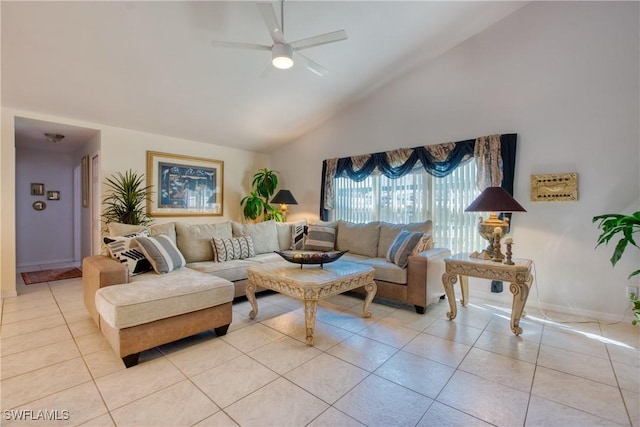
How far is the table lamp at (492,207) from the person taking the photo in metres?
2.77

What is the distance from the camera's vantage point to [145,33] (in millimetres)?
2766

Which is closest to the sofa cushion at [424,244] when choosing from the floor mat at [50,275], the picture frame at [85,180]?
the floor mat at [50,275]

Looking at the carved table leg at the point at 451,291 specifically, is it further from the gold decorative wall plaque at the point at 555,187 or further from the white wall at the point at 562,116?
the gold decorative wall plaque at the point at 555,187

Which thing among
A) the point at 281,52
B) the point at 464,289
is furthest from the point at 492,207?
the point at 281,52

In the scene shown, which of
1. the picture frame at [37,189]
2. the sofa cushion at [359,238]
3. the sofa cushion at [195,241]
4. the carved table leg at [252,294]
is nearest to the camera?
the carved table leg at [252,294]

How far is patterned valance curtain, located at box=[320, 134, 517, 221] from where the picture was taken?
3.42m

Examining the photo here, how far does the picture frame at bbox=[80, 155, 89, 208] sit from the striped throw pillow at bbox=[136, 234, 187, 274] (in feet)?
10.5

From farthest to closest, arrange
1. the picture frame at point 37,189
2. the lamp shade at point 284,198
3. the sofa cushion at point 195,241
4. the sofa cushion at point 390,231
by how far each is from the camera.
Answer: the picture frame at point 37,189, the lamp shade at point 284,198, the sofa cushion at point 390,231, the sofa cushion at point 195,241

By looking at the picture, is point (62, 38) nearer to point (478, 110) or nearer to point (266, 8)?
point (266, 8)

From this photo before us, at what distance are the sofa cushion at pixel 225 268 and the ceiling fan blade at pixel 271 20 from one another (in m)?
2.39

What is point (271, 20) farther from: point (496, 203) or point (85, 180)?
point (85, 180)

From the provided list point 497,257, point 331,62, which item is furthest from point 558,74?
point 331,62

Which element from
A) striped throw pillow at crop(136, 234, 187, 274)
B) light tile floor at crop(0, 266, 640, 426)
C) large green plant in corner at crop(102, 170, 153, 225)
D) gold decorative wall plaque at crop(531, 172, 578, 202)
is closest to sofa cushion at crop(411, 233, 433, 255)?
light tile floor at crop(0, 266, 640, 426)

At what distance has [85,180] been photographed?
5.14m
